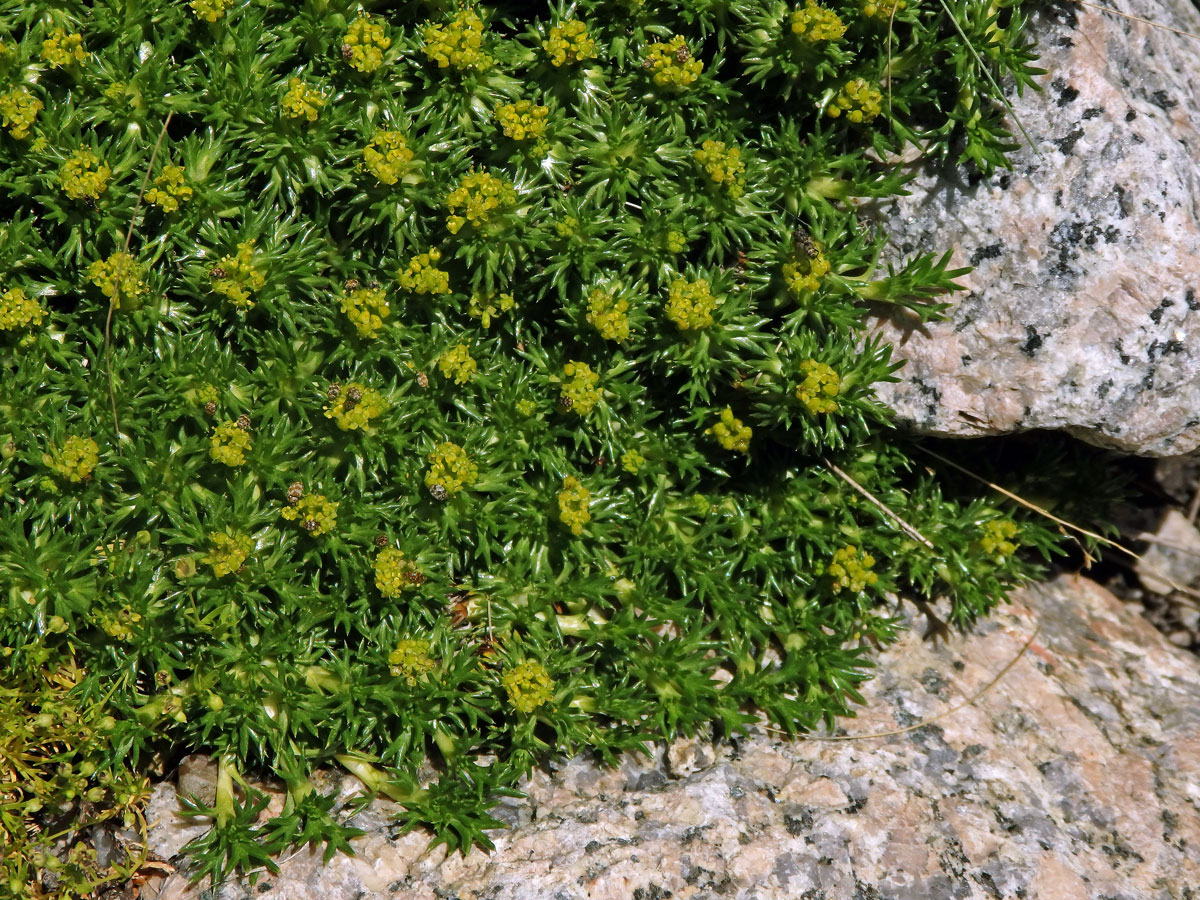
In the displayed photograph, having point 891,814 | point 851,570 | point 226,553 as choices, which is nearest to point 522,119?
point 226,553

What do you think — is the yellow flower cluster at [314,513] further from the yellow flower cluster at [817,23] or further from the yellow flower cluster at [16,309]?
the yellow flower cluster at [817,23]

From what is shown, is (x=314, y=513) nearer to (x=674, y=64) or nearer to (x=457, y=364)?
(x=457, y=364)

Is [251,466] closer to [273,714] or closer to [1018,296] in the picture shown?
[273,714]

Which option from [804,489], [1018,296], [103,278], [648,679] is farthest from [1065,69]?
[103,278]

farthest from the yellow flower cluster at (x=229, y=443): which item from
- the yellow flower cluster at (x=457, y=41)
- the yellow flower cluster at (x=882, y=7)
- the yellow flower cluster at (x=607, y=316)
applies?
the yellow flower cluster at (x=882, y=7)

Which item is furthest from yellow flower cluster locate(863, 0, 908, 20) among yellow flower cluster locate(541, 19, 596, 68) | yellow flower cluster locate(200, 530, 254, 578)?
yellow flower cluster locate(200, 530, 254, 578)

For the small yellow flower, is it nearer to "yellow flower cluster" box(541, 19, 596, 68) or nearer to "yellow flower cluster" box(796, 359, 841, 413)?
"yellow flower cluster" box(796, 359, 841, 413)

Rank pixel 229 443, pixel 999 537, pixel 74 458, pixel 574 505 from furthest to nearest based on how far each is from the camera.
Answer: pixel 999 537, pixel 574 505, pixel 229 443, pixel 74 458
